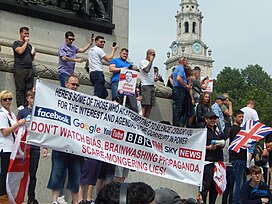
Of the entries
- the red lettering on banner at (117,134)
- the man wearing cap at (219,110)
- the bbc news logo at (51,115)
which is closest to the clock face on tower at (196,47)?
the man wearing cap at (219,110)

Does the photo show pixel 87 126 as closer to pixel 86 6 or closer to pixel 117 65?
pixel 117 65

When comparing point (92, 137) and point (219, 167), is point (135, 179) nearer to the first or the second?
point (219, 167)

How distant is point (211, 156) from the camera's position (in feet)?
37.2

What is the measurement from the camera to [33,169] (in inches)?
384

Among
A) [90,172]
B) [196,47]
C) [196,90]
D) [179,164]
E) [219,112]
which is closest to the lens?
[90,172]

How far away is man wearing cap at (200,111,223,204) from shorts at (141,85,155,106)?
7.00 ft

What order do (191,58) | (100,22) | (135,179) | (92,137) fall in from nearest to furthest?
1. (92,137)
2. (135,179)
3. (100,22)
4. (191,58)

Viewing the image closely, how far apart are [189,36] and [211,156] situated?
14199 centimetres

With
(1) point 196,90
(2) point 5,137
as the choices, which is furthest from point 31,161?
(1) point 196,90

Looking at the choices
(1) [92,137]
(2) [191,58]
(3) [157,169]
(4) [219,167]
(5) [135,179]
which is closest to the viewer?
(1) [92,137]

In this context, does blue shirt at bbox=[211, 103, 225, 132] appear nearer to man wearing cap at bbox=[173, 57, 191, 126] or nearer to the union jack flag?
man wearing cap at bbox=[173, 57, 191, 126]

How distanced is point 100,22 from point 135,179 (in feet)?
12.3

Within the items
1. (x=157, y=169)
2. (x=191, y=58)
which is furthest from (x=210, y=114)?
(x=191, y=58)

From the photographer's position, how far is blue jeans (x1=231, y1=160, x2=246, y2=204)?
11.5 m
